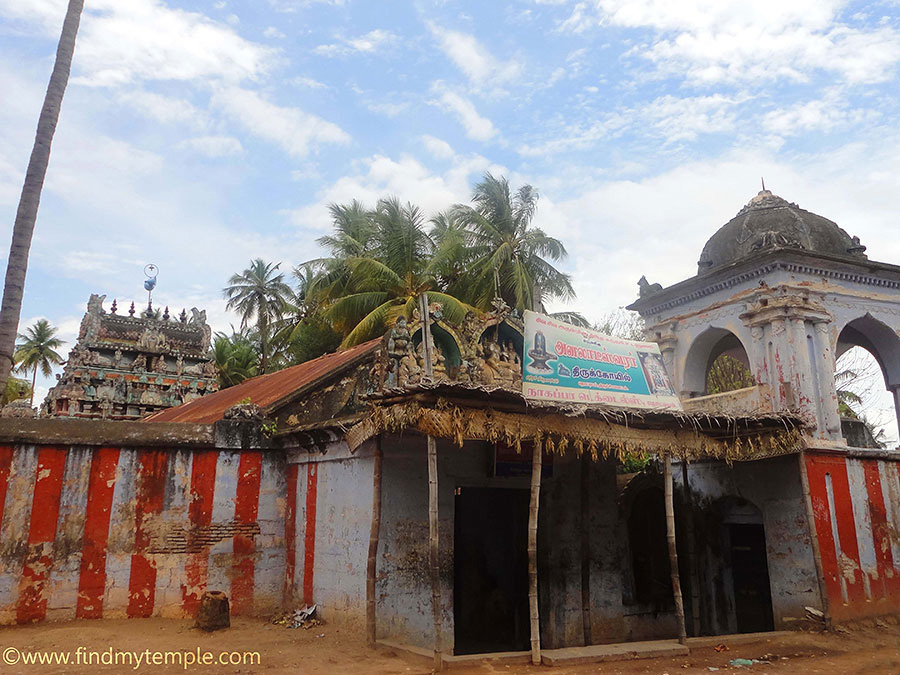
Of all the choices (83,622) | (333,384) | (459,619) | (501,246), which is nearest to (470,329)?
(333,384)

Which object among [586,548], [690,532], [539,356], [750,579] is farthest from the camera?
[750,579]

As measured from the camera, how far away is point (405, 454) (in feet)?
32.6

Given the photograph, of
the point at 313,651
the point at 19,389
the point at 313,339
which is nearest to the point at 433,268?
the point at 313,339

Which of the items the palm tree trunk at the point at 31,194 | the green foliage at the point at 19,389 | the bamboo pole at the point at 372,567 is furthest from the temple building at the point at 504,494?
the green foliage at the point at 19,389

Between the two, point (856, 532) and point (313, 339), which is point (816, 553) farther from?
point (313, 339)

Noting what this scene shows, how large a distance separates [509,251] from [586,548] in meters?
15.9

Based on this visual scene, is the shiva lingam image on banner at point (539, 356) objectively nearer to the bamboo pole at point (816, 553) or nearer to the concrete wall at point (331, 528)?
the concrete wall at point (331, 528)

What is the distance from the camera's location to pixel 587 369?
970 cm

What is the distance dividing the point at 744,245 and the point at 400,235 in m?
14.0

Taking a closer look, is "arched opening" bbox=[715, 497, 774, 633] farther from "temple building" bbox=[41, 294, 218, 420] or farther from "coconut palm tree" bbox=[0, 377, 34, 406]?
"coconut palm tree" bbox=[0, 377, 34, 406]

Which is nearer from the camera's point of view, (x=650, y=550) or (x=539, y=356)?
(x=539, y=356)

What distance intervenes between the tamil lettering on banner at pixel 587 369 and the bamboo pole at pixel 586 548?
1.90 m

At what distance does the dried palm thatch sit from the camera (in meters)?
8.10

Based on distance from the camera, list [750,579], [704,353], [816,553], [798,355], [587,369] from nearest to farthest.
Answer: [587,369]
[816,553]
[798,355]
[750,579]
[704,353]
